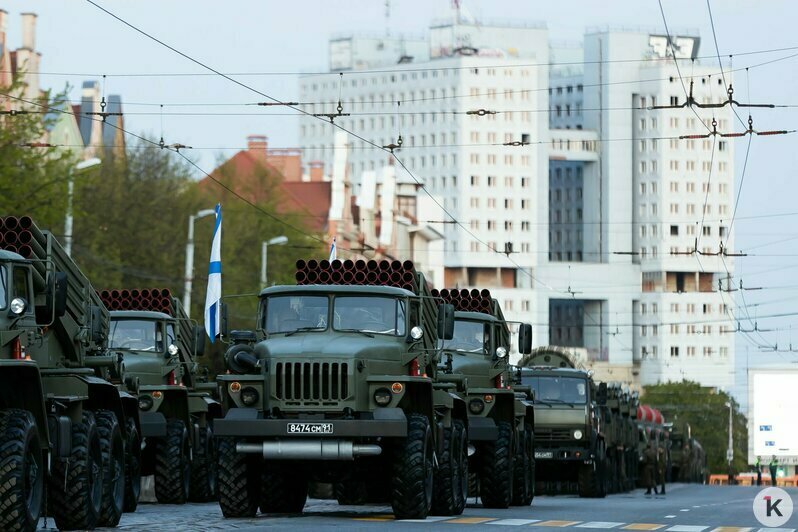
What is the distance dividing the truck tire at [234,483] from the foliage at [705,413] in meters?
143

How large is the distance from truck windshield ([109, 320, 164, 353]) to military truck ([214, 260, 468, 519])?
5512 millimetres

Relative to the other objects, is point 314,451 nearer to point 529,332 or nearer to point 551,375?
point 529,332

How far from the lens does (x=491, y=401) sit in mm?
29297

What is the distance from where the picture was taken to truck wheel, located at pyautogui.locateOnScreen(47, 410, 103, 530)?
60.9 ft

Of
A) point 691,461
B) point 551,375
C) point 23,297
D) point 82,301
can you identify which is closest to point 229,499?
point 82,301

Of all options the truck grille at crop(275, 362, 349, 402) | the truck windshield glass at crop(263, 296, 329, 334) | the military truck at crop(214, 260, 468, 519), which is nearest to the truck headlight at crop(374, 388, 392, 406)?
the military truck at crop(214, 260, 468, 519)

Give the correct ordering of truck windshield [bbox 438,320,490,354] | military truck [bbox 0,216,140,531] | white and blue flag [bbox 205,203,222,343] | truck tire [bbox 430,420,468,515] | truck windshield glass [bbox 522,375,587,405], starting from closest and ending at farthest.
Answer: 1. military truck [bbox 0,216,140,531]
2. truck tire [bbox 430,420,468,515]
3. truck windshield [bbox 438,320,490,354]
4. white and blue flag [bbox 205,203,222,343]
5. truck windshield glass [bbox 522,375,587,405]

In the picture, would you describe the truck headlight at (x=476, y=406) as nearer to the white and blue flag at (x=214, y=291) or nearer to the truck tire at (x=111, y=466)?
the truck tire at (x=111, y=466)

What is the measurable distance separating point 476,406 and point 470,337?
1144 millimetres

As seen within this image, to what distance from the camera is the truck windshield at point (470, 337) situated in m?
29.8

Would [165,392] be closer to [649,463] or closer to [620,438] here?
[620,438]

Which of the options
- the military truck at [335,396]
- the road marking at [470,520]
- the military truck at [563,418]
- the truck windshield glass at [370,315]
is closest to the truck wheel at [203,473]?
the military truck at [335,396]

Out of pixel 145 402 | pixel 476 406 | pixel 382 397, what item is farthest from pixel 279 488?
pixel 476 406

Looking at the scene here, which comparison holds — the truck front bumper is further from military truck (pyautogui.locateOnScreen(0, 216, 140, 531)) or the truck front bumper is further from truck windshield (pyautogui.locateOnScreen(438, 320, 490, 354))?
truck windshield (pyautogui.locateOnScreen(438, 320, 490, 354))
